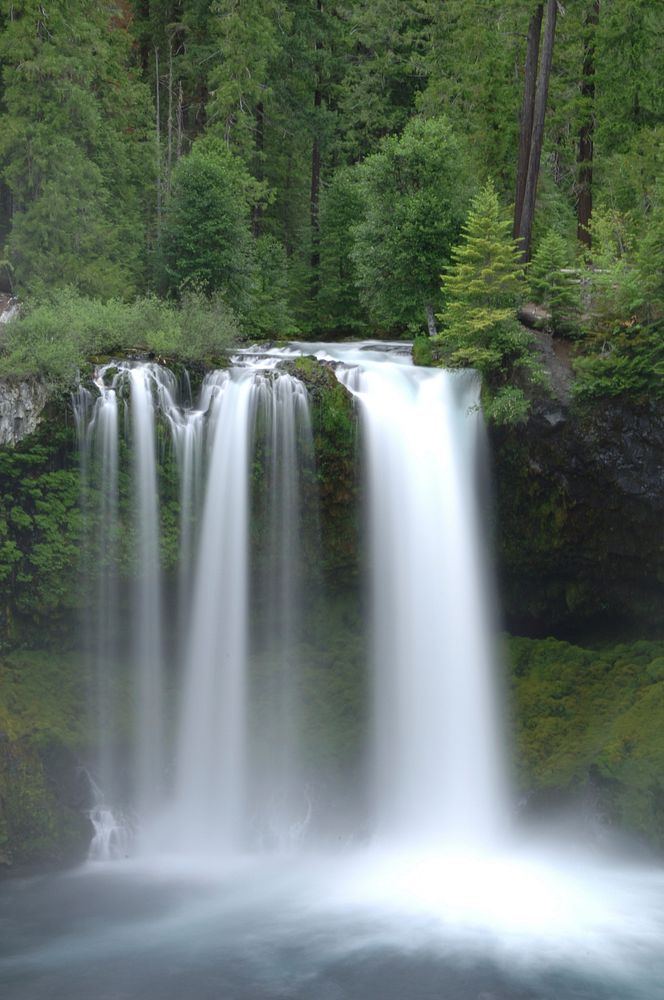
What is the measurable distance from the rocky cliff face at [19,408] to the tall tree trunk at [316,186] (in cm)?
1627

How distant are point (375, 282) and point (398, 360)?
170 inches

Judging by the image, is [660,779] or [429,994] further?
[660,779]

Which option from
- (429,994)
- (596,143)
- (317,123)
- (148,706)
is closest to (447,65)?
(317,123)

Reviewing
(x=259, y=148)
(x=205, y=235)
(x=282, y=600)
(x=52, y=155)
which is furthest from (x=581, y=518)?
(x=259, y=148)

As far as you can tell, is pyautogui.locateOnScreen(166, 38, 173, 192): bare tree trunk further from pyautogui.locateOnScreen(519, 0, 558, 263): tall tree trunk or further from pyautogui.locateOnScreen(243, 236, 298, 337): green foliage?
pyautogui.locateOnScreen(519, 0, 558, 263): tall tree trunk

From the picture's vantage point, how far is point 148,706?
15.4 metres

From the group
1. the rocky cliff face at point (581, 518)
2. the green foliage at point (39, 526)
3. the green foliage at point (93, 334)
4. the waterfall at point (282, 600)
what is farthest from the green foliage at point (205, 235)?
the rocky cliff face at point (581, 518)

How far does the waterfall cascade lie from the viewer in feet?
49.7

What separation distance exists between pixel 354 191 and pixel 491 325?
521 inches

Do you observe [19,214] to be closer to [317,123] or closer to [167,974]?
[317,123]

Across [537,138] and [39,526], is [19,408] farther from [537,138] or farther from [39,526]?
[537,138]

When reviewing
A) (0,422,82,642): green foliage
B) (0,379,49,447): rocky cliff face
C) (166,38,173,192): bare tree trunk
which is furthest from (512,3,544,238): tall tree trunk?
(166,38,173,192): bare tree trunk

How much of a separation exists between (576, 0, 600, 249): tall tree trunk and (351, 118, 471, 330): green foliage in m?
3.56

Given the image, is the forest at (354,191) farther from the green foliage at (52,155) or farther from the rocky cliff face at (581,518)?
the rocky cliff face at (581,518)
